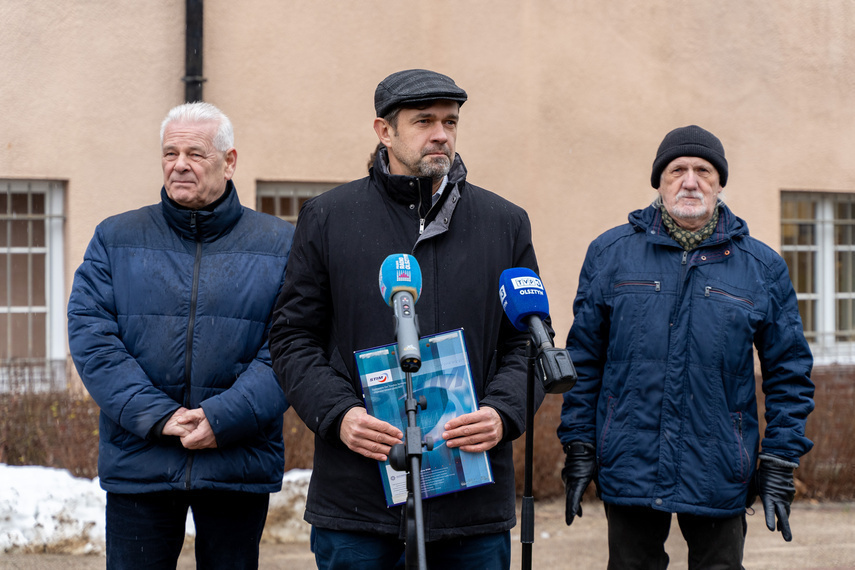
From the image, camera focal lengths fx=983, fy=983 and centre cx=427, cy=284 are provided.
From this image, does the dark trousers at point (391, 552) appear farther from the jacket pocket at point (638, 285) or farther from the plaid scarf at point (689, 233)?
the plaid scarf at point (689, 233)

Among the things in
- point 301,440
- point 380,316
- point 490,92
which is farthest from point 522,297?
point 490,92

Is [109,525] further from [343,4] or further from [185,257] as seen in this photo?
[343,4]

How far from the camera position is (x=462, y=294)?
2857mm

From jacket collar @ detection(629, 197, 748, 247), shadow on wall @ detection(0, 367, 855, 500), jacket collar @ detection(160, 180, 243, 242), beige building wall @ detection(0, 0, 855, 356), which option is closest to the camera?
jacket collar @ detection(160, 180, 243, 242)

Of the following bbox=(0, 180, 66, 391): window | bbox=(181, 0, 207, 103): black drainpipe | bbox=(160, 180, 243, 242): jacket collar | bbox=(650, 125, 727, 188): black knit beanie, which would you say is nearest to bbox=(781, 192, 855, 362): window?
bbox=(181, 0, 207, 103): black drainpipe

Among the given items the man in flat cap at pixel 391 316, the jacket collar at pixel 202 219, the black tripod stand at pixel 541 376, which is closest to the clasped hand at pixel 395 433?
the man in flat cap at pixel 391 316

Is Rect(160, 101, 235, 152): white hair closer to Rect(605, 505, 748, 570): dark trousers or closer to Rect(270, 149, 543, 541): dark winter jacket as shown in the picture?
Rect(270, 149, 543, 541): dark winter jacket

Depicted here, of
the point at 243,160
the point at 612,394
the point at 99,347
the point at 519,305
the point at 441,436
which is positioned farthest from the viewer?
the point at 243,160

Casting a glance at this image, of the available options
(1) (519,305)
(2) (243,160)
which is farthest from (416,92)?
(2) (243,160)

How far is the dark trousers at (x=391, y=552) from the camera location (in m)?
2.79

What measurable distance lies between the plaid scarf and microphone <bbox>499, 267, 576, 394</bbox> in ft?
4.08

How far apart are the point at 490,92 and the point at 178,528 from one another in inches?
220

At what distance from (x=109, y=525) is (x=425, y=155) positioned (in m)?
1.63

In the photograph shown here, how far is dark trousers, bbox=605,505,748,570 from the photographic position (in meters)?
3.47
